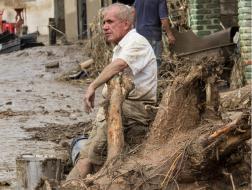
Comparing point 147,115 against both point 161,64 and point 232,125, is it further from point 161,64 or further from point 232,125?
point 161,64

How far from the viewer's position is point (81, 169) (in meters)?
6.79

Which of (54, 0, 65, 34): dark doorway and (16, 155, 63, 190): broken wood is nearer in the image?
(16, 155, 63, 190): broken wood

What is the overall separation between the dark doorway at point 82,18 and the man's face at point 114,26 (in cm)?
2035

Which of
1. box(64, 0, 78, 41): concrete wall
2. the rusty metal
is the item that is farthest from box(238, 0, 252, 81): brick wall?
box(64, 0, 78, 41): concrete wall

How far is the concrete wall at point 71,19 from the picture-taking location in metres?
27.4

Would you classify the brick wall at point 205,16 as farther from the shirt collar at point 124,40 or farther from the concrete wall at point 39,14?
the concrete wall at point 39,14

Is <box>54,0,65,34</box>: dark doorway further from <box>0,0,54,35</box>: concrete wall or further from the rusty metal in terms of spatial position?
the rusty metal

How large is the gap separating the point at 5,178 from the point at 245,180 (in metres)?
2.63

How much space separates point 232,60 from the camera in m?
12.2

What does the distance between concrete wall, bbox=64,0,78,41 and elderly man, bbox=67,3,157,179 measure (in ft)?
67.2

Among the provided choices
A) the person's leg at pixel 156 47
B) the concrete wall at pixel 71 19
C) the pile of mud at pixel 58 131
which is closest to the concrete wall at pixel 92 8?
the concrete wall at pixel 71 19

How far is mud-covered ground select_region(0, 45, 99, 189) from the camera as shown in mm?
9234

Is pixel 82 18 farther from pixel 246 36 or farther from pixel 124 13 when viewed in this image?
pixel 124 13

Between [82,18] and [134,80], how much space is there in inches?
821
